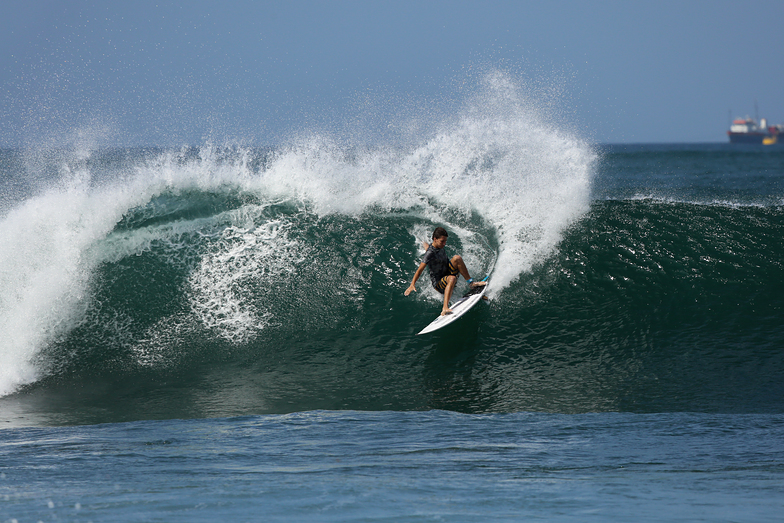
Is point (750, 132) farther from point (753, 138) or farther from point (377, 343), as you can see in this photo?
point (377, 343)

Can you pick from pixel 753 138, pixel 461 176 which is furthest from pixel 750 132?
pixel 461 176

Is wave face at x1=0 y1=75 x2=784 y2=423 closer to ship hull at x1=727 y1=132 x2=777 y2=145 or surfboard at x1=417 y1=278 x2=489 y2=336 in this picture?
surfboard at x1=417 y1=278 x2=489 y2=336

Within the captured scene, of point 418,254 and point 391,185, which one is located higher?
point 391,185

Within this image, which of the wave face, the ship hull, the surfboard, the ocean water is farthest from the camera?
the ship hull

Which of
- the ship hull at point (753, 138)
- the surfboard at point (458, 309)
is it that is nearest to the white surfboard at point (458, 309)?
the surfboard at point (458, 309)

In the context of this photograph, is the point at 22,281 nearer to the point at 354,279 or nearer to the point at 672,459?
the point at 354,279

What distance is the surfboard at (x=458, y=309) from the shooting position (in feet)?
26.1

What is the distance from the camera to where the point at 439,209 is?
35.5ft

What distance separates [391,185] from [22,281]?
20.0 ft

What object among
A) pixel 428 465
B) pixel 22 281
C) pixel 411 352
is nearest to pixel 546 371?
pixel 411 352

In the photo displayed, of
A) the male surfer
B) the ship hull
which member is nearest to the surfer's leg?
the male surfer

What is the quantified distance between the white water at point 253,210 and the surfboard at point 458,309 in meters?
0.68

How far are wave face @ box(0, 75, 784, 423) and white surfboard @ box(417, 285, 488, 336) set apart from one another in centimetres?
21

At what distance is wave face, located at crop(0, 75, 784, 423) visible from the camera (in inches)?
274
